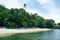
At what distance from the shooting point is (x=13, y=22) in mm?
97750

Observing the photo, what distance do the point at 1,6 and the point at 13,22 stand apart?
45.5 feet

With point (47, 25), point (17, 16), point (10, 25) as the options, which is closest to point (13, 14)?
point (17, 16)

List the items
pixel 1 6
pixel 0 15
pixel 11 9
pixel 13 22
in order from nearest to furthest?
1. pixel 0 15
2. pixel 13 22
3. pixel 1 6
4. pixel 11 9

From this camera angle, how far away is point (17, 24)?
103188 mm

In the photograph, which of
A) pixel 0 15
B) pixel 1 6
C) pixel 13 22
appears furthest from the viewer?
pixel 1 6

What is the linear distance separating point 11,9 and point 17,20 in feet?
47.9

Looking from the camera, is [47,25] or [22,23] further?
[47,25]

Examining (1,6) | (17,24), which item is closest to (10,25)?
(17,24)

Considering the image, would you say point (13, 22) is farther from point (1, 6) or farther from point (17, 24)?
point (1, 6)

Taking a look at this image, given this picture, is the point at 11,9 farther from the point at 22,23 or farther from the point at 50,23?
the point at 50,23

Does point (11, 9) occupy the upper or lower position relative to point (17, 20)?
upper

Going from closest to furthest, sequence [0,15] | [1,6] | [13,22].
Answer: [0,15]
[13,22]
[1,6]

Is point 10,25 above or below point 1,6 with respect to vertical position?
below

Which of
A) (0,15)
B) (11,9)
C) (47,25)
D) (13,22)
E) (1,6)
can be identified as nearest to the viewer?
(0,15)
